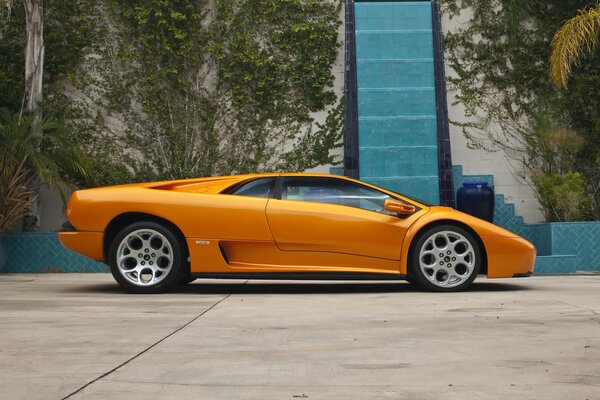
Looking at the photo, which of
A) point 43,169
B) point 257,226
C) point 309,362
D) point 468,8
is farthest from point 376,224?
point 468,8

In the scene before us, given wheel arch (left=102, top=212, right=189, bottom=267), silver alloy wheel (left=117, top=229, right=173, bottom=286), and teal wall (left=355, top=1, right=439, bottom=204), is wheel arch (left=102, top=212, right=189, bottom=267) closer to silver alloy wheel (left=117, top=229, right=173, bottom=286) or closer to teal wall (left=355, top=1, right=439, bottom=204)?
silver alloy wheel (left=117, top=229, right=173, bottom=286)

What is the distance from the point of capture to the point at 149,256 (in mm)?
7211

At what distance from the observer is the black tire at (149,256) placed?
7.12 metres

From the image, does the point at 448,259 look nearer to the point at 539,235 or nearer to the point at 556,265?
the point at 556,265

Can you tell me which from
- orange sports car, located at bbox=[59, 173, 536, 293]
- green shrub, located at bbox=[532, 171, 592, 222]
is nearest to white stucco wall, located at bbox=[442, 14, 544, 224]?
green shrub, located at bbox=[532, 171, 592, 222]

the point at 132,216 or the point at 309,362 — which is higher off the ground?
the point at 132,216

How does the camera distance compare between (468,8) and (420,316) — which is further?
(468,8)

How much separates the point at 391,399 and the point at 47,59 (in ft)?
37.8

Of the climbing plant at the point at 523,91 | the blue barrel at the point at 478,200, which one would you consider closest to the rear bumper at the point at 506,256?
the blue barrel at the point at 478,200

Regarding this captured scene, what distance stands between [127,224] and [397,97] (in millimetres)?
6916

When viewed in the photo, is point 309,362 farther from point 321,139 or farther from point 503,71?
point 503,71

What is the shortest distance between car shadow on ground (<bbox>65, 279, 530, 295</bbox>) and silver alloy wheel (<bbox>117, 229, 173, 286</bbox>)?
30 centimetres

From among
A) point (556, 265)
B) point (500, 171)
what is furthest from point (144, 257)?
point (500, 171)

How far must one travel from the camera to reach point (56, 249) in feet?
37.0
